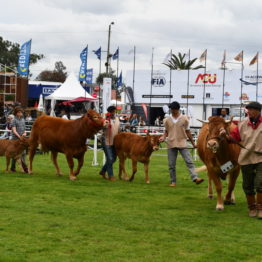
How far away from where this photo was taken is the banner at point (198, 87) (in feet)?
159

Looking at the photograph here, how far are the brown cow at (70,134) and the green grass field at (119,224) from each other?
1.39m

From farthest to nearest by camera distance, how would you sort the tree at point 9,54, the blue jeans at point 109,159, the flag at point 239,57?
the tree at point 9,54
the flag at point 239,57
the blue jeans at point 109,159

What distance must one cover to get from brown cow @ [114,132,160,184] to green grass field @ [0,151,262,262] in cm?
89

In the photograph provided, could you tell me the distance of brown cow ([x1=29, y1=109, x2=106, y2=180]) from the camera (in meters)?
14.0

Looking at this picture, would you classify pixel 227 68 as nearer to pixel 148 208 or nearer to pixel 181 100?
pixel 181 100

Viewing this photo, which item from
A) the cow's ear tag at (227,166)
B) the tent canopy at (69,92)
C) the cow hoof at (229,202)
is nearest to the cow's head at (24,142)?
the cow hoof at (229,202)

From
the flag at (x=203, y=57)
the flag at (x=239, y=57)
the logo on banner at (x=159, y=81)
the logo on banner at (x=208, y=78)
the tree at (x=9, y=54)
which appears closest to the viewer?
the flag at (x=239, y=57)

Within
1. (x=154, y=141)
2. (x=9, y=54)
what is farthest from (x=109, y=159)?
(x=9, y=54)

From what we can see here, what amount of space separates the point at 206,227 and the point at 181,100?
1691 inches

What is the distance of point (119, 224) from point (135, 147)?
5863mm

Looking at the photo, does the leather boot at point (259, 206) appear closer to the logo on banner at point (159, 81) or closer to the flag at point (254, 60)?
the flag at point (254, 60)

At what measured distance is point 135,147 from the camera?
1380 cm

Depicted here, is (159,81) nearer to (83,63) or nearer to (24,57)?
(83,63)

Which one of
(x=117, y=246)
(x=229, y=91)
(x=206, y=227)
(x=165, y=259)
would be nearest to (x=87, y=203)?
(x=206, y=227)
